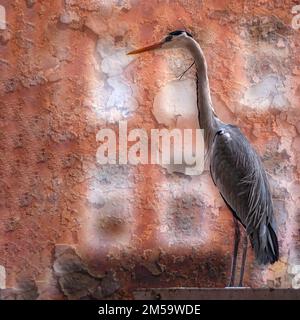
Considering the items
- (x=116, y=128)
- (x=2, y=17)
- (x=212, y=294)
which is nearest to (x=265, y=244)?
(x=212, y=294)

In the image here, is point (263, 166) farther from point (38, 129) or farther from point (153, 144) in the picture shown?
point (38, 129)

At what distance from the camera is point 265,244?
289 cm

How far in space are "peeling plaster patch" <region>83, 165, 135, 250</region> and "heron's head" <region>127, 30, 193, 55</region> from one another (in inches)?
19.9

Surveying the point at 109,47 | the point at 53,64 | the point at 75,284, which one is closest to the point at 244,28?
the point at 109,47

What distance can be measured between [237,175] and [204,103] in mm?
324

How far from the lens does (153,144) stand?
9.94 ft

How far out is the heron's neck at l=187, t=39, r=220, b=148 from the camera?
2.93 metres

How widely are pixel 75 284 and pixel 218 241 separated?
606 millimetres

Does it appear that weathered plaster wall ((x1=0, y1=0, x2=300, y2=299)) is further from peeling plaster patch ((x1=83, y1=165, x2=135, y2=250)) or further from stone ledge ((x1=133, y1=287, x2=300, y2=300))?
stone ledge ((x1=133, y1=287, x2=300, y2=300))

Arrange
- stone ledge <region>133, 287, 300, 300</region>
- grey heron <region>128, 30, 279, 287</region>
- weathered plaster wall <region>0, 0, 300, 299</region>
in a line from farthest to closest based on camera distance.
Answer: weathered plaster wall <region>0, 0, 300, 299</region> → grey heron <region>128, 30, 279, 287</region> → stone ledge <region>133, 287, 300, 300</region>

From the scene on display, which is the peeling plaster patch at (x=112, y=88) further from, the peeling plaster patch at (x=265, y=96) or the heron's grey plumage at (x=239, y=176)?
the peeling plaster patch at (x=265, y=96)

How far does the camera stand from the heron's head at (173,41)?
300 cm

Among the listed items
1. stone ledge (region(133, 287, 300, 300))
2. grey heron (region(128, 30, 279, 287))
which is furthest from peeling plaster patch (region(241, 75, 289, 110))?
stone ledge (region(133, 287, 300, 300))

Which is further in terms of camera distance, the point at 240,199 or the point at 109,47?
the point at 109,47
